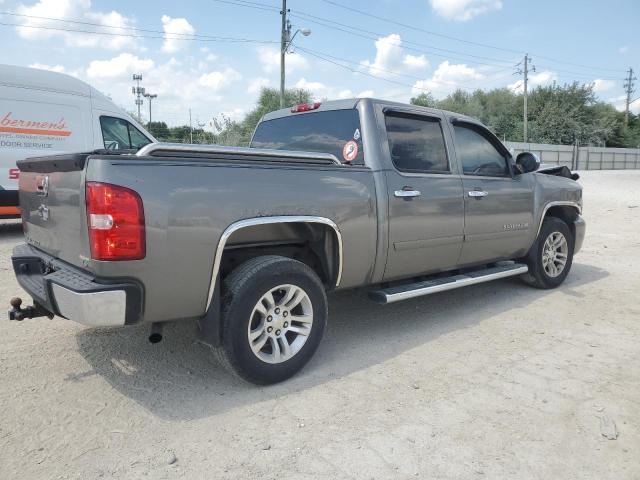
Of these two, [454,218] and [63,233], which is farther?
[454,218]

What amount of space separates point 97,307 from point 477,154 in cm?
368

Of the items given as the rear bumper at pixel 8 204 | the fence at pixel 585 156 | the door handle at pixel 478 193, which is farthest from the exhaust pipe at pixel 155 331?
the fence at pixel 585 156

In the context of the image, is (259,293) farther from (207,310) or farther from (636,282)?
(636,282)

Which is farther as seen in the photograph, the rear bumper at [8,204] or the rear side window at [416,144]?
the rear bumper at [8,204]

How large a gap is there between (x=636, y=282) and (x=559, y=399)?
12.8 ft

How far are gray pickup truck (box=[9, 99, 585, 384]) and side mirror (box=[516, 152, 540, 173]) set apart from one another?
0.07 ft

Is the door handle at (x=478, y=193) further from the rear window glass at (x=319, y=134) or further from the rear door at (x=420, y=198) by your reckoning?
the rear window glass at (x=319, y=134)

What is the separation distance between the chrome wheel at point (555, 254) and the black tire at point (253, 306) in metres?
3.38

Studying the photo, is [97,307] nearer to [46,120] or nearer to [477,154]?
[477,154]

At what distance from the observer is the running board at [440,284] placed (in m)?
3.99

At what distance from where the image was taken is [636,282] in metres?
6.25

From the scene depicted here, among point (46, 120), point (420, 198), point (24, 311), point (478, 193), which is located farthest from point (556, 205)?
point (46, 120)

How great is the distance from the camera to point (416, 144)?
430 cm

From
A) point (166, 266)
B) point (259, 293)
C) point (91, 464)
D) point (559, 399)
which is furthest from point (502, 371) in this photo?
point (91, 464)
